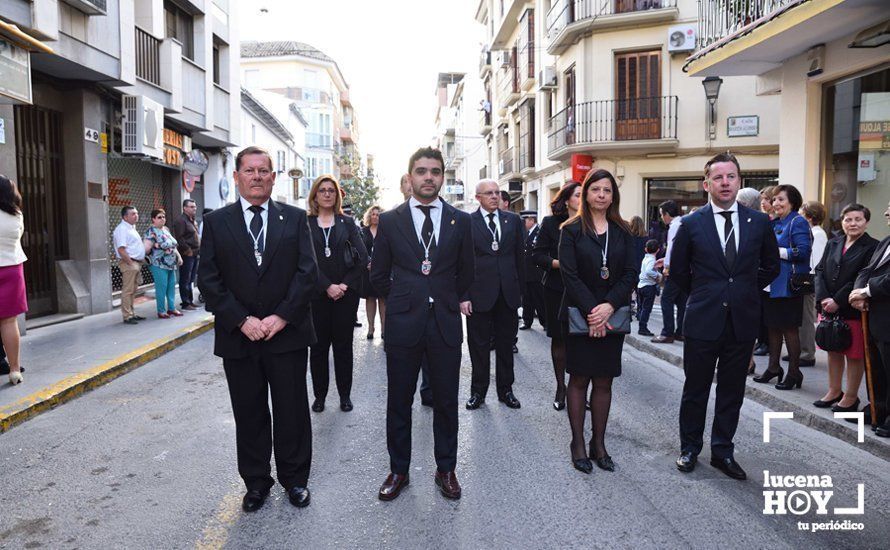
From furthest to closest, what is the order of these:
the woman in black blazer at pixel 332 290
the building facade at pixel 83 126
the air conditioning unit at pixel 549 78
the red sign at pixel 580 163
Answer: the air conditioning unit at pixel 549 78
the red sign at pixel 580 163
the building facade at pixel 83 126
the woman in black blazer at pixel 332 290

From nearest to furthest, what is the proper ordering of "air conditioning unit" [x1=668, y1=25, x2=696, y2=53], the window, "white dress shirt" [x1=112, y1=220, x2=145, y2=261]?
1. "white dress shirt" [x1=112, y1=220, x2=145, y2=261]
2. the window
3. "air conditioning unit" [x1=668, y1=25, x2=696, y2=53]

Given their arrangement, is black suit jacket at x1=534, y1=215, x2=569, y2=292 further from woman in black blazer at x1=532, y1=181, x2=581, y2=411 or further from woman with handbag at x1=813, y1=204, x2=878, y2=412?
woman with handbag at x1=813, y1=204, x2=878, y2=412

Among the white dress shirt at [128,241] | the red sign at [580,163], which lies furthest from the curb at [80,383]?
the red sign at [580,163]

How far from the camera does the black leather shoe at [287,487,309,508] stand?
12.8 feet

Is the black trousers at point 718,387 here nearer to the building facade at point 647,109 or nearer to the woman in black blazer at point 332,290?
the woman in black blazer at point 332,290

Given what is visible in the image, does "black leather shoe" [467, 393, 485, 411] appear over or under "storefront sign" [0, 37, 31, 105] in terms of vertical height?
under

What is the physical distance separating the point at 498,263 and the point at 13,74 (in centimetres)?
703

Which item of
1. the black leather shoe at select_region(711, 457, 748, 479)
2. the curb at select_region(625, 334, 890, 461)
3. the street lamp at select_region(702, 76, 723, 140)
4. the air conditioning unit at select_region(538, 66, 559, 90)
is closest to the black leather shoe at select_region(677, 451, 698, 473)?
the black leather shoe at select_region(711, 457, 748, 479)

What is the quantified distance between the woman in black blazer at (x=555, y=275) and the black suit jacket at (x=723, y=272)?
1675 millimetres

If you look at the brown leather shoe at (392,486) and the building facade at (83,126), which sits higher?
the building facade at (83,126)

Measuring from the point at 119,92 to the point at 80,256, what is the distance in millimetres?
3361

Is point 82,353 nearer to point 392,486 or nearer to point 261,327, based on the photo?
point 261,327

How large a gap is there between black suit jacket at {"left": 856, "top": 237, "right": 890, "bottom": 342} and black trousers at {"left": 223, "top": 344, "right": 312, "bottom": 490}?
421 centimetres

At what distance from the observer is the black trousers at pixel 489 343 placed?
6.15 metres
